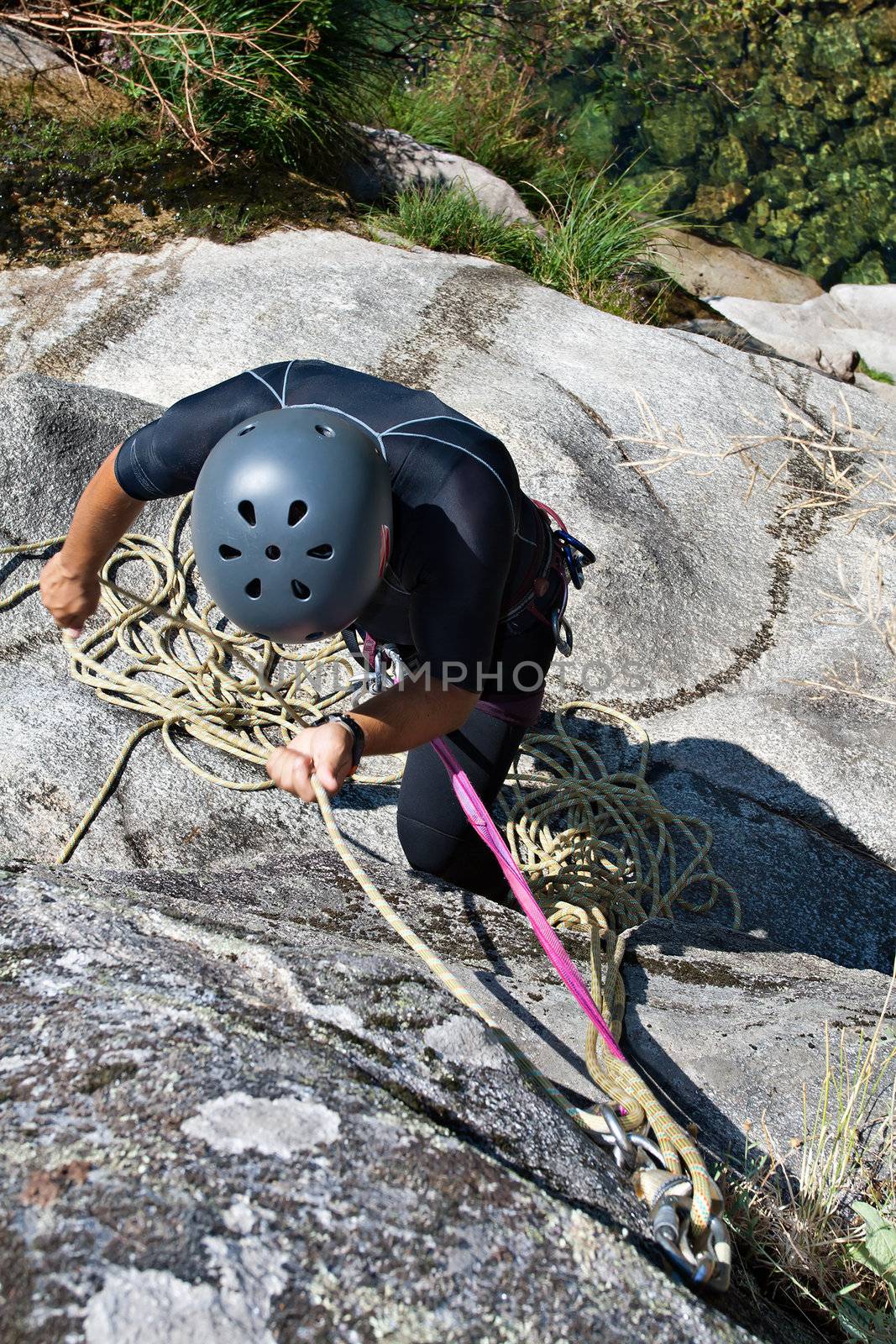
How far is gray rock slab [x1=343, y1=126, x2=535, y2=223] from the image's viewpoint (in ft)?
18.4

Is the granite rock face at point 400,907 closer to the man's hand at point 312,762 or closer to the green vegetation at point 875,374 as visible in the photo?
the man's hand at point 312,762

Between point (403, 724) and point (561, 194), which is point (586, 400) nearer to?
point (403, 724)

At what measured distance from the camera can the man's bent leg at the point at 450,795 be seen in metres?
2.60

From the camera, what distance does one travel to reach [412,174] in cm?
579

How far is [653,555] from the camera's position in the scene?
12.3ft

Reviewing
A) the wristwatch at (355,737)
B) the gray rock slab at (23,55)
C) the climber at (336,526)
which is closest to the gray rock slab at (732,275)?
the gray rock slab at (23,55)

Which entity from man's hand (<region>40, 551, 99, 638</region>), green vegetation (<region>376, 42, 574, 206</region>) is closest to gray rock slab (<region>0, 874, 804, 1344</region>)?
man's hand (<region>40, 551, 99, 638</region>)

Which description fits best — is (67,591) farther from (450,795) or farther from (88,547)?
(450,795)

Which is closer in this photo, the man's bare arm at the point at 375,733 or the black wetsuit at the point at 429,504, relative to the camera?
the man's bare arm at the point at 375,733

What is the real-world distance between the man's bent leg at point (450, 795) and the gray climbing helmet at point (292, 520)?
31.7 inches

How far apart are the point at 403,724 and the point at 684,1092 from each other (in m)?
0.78

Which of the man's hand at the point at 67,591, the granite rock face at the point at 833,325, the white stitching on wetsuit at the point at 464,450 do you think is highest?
the white stitching on wetsuit at the point at 464,450

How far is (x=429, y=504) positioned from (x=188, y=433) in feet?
1.74

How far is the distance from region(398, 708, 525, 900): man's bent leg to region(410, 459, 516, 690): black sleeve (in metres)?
0.70
